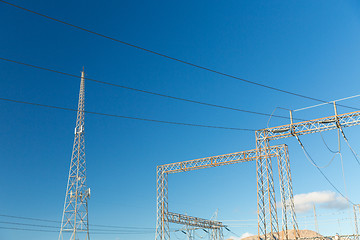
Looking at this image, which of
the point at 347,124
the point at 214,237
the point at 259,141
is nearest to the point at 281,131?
the point at 259,141

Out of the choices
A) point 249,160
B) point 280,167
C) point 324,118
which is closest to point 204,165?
point 249,160

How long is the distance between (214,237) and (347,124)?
114 ft

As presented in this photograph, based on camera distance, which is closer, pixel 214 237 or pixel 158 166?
pixel 158 166

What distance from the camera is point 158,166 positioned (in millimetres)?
41719

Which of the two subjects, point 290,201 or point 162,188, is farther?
point 162,188

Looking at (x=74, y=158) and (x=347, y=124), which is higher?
(x=74, y=158)

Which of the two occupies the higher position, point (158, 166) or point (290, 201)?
point (158, 166)

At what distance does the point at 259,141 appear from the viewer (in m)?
28.2

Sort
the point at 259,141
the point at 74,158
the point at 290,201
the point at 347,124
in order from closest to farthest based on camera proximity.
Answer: the point at 347,124
the point at 259,141
the point at 290,201
the point at 74,158

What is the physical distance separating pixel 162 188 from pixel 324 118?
68.1 ft

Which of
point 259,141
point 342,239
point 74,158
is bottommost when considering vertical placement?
point 342,239

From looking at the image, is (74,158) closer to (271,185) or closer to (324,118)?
(271,185)

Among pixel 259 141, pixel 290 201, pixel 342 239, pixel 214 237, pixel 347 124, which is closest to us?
pixel 347 124

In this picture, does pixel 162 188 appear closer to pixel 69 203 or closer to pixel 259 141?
pixel 69 203
